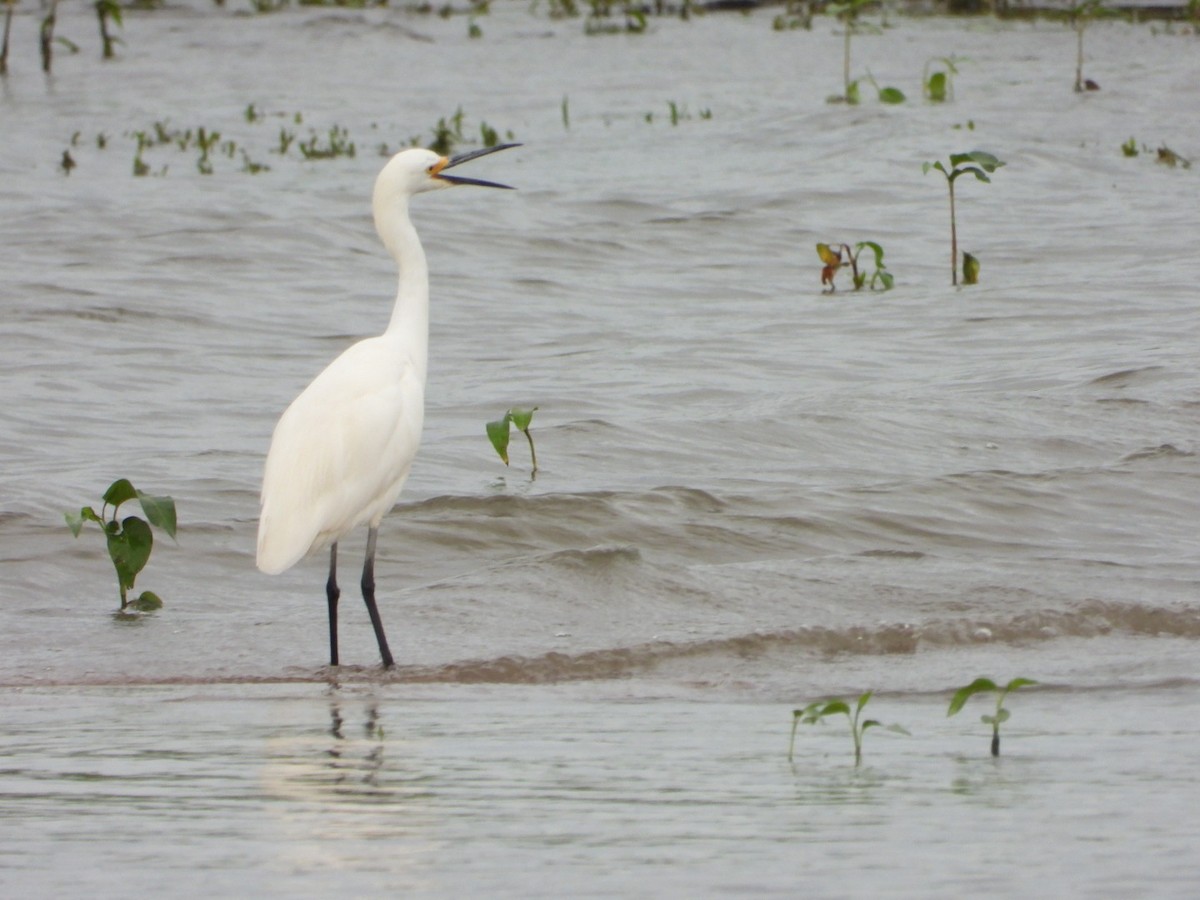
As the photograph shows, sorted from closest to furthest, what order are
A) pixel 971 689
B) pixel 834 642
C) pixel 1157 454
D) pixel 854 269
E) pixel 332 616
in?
pixel 971 689, pixel 332 616, pixel 834 642, pixel 1157 454, pixel 854 269

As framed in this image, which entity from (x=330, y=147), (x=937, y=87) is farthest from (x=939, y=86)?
(x=330, y=147)

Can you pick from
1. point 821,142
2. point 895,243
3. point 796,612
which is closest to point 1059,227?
point 895,243

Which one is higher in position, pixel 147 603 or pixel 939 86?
pixel 939 86

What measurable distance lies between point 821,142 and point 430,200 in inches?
171

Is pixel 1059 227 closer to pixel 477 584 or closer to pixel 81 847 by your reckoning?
pixel 477 584

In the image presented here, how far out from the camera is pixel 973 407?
9.27 meters

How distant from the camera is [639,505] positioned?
7.75 metres

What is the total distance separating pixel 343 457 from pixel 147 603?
838mm

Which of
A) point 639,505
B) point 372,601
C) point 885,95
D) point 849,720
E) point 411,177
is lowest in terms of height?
point 639,505

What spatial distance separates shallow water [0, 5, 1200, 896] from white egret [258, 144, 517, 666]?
0.31 m

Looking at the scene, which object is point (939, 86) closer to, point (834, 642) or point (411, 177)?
point (411, 177)

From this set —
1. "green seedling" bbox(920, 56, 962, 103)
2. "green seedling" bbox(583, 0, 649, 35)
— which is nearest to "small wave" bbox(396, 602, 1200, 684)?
"green seedling" bbox(920, 56, 962, 103)

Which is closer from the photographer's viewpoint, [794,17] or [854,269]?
[854,269]

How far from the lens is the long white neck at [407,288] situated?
6.68 meters
